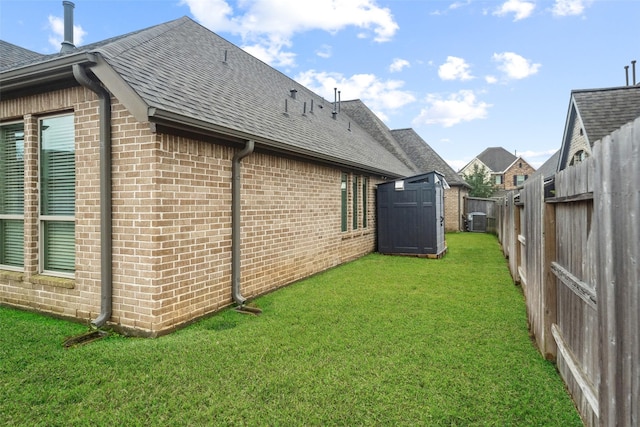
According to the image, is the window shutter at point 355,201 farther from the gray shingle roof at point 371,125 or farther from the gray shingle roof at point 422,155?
the gray shingle roof at point 422,155

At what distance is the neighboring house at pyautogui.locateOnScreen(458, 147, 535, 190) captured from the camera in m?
47.1

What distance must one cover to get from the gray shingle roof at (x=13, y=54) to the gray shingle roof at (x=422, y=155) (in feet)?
63.6

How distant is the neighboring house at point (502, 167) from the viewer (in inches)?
1853

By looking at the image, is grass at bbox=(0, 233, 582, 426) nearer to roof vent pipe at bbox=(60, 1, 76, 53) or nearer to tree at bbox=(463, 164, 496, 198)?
roof vent pipe at bbox=(60, 1, 76, 53)

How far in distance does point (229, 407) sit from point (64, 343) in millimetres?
2481

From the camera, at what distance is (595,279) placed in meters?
2.20

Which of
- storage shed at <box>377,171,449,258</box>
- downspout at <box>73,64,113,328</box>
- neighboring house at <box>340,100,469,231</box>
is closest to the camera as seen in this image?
downspout at <box>73,64,113,328</box>

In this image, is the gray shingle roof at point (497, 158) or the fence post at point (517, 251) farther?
the gray shingle roof at point (497, 158)

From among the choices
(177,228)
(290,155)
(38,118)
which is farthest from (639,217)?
(38,118)

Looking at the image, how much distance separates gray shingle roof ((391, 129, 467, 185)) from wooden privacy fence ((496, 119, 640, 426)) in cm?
1900

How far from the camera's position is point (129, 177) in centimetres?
419

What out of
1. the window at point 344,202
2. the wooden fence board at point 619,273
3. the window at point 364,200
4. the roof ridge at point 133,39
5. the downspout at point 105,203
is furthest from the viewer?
the window at point 364,200

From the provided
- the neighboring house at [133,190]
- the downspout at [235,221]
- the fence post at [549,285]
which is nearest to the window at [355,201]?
the neighboring house at [133,190]

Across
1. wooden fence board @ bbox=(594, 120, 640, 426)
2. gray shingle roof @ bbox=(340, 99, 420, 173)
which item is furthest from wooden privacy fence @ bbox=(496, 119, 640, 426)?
gray shingle roof @ bbox=(340, 99, 420, 173)
